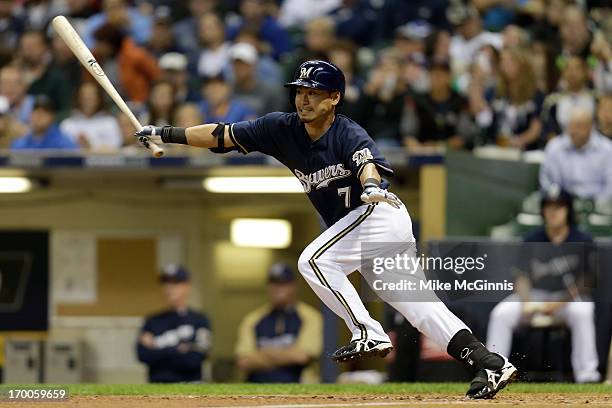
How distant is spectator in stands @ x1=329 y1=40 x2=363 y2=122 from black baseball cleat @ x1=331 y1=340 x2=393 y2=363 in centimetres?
474

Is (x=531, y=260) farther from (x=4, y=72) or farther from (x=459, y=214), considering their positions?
(x=4, y=72)

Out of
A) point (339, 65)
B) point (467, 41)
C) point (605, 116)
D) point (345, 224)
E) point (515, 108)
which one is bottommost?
point (345, 224)

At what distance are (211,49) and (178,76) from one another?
0.73 metres

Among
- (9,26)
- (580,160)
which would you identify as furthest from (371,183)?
(9,26)

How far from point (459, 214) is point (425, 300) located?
158 inches

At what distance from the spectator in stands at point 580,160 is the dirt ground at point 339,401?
10.8 feet

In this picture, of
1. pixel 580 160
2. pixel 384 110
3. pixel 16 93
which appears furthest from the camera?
pixel 16 93

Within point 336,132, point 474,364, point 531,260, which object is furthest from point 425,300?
point 531,260

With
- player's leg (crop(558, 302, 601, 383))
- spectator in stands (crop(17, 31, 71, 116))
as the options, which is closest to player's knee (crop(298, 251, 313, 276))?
player's leg (crop(558, 302, 601, 383))

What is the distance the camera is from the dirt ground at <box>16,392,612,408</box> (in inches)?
273

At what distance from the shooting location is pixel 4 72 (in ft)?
42.5

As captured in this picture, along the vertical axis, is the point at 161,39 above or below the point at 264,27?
below

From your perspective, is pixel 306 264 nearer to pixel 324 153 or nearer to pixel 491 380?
pixel 324 153

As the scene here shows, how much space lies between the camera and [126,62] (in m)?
12.9
